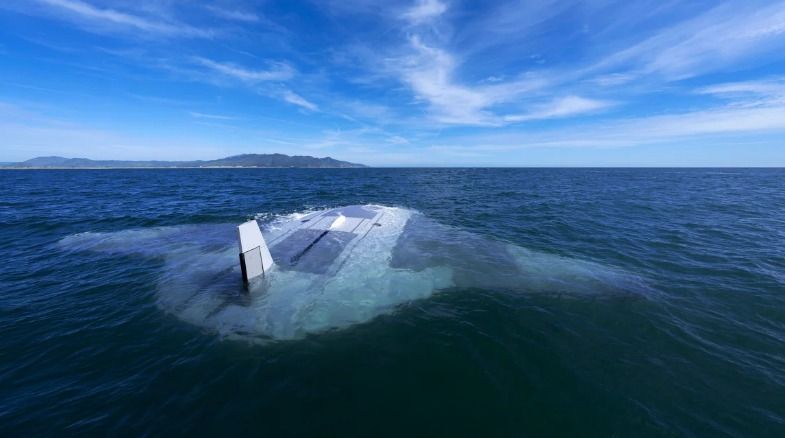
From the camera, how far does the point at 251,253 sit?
40.1 ft

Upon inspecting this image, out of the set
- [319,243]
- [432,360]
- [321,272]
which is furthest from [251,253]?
[432,360]

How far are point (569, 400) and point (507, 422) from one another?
1831mm

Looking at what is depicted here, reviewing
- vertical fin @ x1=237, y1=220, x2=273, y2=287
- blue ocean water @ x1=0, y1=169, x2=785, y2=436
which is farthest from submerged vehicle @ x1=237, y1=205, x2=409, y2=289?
blue ocean water @ x1=0, y1=169, x2=785, y2=436

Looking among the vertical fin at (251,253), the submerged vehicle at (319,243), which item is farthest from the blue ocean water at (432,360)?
the submerged vehicle at (319,243)

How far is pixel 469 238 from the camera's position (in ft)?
65.8

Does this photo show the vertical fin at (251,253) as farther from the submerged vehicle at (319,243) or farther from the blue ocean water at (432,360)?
the blue ocean water at (432,360)

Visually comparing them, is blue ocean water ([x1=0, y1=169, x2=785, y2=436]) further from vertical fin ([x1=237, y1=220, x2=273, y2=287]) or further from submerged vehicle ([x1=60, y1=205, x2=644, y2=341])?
vertical fin ([x1=237, y1=220, x2=273, y2=287])

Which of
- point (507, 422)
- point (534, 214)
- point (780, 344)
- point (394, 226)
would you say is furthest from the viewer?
point (534, 214)

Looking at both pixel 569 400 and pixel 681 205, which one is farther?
pixel 681 205

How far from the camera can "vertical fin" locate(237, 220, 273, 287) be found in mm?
11843

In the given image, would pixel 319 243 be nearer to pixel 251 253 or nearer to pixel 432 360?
pixel 251 253

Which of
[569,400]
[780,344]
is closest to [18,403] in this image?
[569,400]

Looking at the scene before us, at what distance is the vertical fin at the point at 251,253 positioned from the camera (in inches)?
466

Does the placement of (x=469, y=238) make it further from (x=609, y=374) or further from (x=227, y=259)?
(x=227, y=259)
